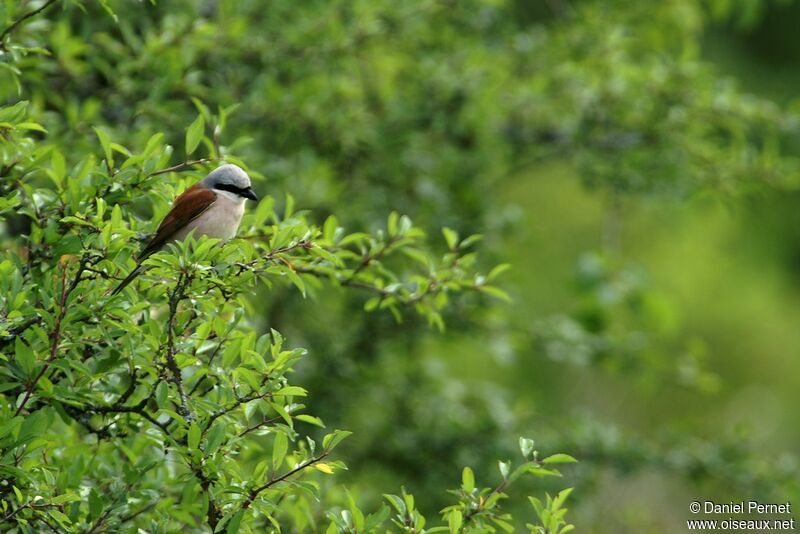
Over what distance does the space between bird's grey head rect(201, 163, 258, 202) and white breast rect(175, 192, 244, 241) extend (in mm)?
27

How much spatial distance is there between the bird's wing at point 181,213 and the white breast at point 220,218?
0.03 meters

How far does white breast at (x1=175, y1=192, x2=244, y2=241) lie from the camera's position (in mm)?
4242

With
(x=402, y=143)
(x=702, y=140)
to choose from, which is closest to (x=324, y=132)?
(x=402, y=143)

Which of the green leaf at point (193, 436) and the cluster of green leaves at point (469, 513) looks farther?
the cluster of green leaves at point (469, 513)

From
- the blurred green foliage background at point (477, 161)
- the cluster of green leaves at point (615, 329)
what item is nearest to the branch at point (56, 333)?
the blurred green foliage background at point (477, 161)

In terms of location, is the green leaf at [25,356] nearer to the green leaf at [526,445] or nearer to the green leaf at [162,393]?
the green leaf at [162,393]

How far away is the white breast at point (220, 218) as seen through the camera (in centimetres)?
424

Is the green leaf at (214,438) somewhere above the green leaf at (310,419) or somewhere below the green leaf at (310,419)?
above

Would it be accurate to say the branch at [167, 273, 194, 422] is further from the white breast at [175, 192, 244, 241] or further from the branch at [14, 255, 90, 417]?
the white breast at [175, 192, 244, 241]

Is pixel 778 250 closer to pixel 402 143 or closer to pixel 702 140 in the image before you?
pixel 702 140

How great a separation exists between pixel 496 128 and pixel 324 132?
1270 millimetres

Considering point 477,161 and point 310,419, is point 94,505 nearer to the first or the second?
point 310,419

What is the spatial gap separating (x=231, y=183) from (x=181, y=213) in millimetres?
338

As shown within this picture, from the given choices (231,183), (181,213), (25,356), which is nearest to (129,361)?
(25,356)
